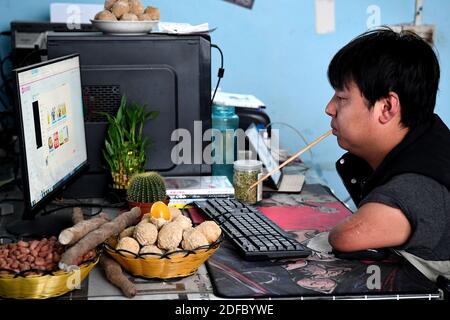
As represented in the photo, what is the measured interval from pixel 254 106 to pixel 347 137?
851mm

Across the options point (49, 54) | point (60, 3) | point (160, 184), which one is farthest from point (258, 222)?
point (60, 3)

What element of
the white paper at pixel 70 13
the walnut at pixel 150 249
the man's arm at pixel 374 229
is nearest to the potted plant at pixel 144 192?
the walnut at pixel 150 249

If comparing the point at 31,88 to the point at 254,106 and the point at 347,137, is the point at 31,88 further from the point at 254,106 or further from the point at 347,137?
the point at 254,106

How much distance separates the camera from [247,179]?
1.76 meters

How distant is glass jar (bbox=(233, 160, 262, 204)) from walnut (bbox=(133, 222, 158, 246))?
0.53m

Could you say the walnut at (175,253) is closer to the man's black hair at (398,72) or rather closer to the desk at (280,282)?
the desk at (280,282)

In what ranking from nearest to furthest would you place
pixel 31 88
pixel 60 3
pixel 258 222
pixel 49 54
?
pixel 31 88 → pixel 258 222 → pixel 49 54 → pixel 60 3

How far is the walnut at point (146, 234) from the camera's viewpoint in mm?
1243

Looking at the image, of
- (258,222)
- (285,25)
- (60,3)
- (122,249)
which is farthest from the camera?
(285,25)

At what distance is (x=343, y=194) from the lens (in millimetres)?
3055

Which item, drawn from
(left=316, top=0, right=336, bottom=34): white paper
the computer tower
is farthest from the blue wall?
the computer tower

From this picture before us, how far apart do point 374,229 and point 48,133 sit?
74 cm

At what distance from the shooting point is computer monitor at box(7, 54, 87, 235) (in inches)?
54.4

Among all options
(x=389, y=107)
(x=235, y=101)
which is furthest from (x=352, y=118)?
(x=235, y=101)
